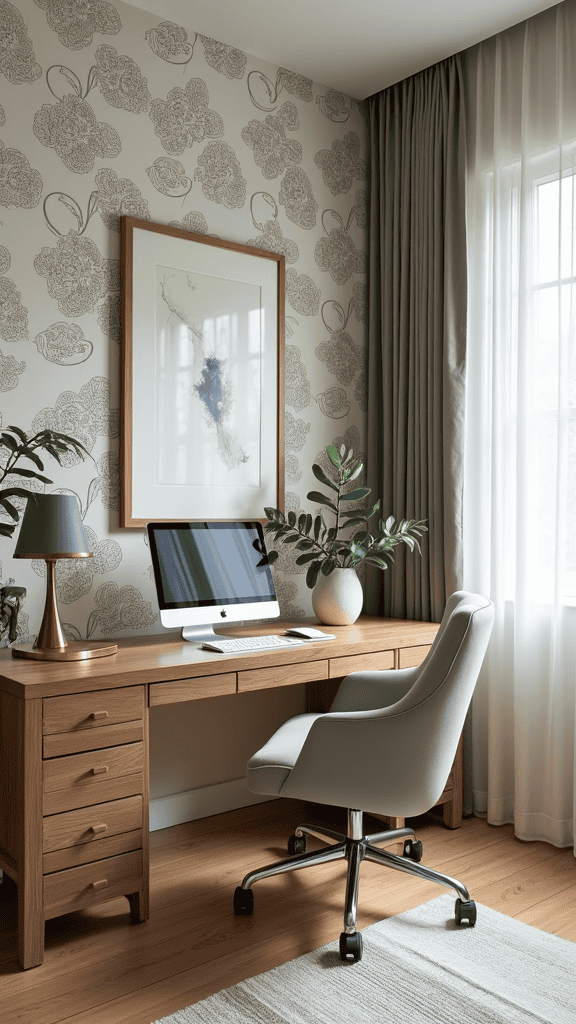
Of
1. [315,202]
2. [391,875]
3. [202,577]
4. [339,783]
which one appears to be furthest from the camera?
[315,202]

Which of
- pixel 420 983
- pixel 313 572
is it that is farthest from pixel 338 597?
pixel 420 983

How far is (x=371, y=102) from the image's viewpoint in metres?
3.37

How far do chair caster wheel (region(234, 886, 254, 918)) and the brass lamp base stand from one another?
740mm

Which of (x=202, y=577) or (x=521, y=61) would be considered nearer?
(x=202, y=577)

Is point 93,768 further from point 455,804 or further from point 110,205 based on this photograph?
point 110,205

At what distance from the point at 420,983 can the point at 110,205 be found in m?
2.41

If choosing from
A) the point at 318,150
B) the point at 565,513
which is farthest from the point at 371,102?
the point at 565,513

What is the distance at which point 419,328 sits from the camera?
3104 millimetres

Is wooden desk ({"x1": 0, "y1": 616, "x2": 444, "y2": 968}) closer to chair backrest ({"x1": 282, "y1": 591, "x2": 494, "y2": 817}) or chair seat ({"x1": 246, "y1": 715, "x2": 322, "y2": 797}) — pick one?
chair seat ({"x1": 246, "y1": 715, "x2": 322, "y2": 797})

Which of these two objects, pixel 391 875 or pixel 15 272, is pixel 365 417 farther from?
pixel 391 875

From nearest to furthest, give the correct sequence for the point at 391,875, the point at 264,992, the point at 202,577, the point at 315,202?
the point at 264,992, the point at 391,875, the point at 202,577, the point at 315,202

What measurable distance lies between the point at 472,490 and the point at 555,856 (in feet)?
4.20

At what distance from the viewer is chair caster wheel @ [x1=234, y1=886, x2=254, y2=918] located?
7.02ft

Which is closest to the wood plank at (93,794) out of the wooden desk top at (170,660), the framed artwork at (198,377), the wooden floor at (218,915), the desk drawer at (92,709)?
the desk drawer at (92,709)
